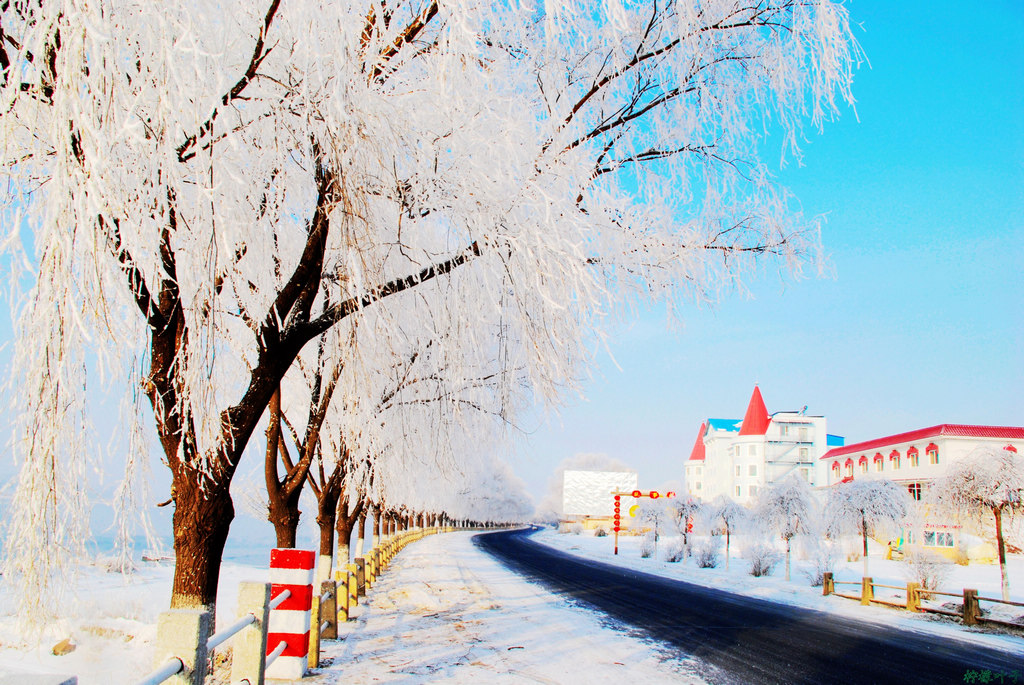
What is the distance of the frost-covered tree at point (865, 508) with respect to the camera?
835 inches

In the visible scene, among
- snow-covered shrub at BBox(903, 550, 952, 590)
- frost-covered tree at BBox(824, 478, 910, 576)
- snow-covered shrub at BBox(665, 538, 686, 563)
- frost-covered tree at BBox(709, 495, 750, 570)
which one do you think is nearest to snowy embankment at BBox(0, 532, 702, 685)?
snow-covered shrub at BBox(903, 550, 952, 590)

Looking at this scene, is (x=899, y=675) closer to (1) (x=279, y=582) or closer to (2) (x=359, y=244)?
(1) (x=279, y=582)

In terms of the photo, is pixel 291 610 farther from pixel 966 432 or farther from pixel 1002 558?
pixel 966 432

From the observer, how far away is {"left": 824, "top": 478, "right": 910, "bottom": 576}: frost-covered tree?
21203mm

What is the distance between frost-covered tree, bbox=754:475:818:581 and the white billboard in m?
59.0

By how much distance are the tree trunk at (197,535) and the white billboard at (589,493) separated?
8022 centimetres

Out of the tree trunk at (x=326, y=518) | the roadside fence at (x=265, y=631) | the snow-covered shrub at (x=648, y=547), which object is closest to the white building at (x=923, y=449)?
the snow-covered shrub at (x=648, y=547)

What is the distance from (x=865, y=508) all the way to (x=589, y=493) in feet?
210

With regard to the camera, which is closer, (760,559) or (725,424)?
(760,559)

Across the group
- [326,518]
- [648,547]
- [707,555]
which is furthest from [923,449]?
[326,518]

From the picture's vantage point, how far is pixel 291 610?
5512mm

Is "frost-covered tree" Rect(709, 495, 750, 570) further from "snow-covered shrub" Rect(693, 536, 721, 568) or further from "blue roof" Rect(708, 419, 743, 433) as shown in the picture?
"blue roof" Rect(708, 419, 743, 433)

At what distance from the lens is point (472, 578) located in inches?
698

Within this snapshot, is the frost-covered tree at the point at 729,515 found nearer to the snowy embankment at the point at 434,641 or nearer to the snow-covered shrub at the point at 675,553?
the snow-covered shrub at the point at 675,553
